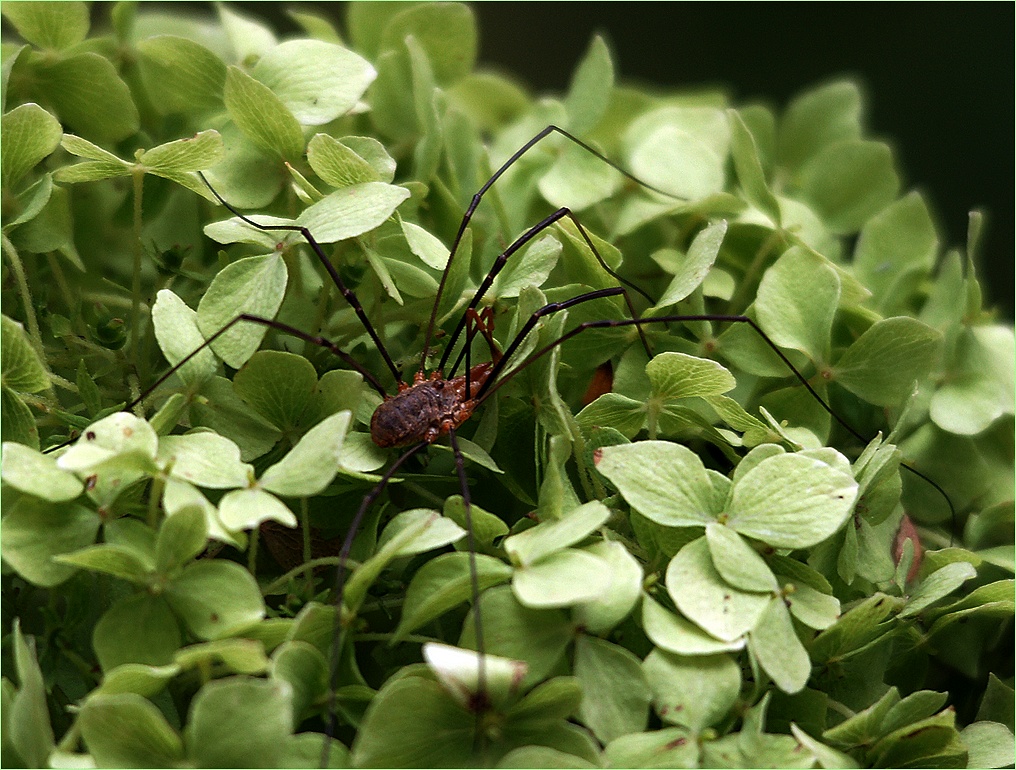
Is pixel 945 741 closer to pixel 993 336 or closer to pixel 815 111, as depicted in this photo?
pixel 993 336

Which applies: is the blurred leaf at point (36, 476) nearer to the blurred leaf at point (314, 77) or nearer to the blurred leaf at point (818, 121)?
the blurred leaf at point (314, 77)

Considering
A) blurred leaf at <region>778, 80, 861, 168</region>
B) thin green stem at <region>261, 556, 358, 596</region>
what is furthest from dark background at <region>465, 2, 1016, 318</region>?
thin green stem at <region>261, 556, 358, 596</region>

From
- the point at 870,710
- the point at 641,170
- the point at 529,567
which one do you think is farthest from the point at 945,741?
the point at 641,170

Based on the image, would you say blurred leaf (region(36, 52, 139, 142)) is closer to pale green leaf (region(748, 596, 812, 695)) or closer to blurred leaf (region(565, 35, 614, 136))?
blurred leaf (region(565, 35, 614, 136))

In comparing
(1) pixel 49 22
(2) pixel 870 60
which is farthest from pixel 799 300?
(2) pixel 870 60

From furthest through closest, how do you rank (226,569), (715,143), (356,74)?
(715,143) → (356,74) → (226,569)

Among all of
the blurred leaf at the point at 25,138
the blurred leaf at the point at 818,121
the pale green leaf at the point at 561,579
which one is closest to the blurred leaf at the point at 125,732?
the pale green leaf at the point at 561,579
